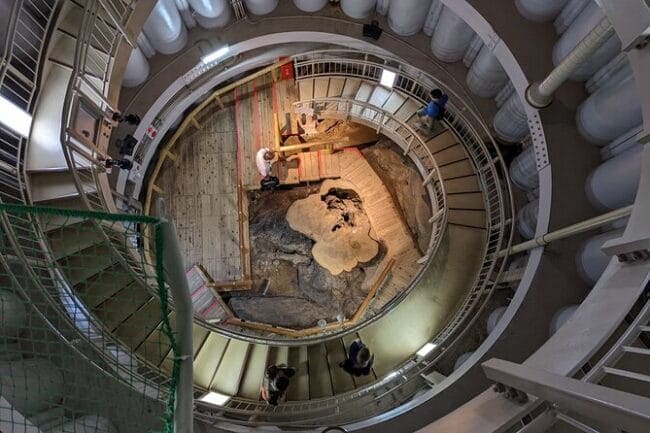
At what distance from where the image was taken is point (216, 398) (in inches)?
354

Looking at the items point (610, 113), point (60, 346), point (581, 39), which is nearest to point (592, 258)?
point (610, 113)

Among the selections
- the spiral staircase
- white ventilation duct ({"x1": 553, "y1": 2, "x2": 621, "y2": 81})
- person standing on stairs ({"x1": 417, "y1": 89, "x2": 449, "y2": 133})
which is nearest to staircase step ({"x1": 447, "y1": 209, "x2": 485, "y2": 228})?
the spiral staircase

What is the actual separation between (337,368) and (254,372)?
1.96 meters

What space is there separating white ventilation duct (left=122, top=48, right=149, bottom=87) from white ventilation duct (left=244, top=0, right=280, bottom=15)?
9.94 ft

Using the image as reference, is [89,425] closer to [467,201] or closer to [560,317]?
[560,317]

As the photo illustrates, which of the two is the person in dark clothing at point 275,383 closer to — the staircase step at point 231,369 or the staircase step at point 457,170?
the staircase step at point 231,369

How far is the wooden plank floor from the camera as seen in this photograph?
1352 cm

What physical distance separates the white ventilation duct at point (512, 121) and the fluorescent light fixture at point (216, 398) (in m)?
8.75

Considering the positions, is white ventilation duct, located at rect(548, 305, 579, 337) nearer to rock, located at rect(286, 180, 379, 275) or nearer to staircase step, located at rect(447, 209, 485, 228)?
staircase step, located at rect(447, 209, 485, 228)

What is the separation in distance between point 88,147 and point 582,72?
31.6ft

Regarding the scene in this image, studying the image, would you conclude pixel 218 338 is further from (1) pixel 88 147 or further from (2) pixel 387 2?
(2) pixel 387 2

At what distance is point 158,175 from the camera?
1362cm

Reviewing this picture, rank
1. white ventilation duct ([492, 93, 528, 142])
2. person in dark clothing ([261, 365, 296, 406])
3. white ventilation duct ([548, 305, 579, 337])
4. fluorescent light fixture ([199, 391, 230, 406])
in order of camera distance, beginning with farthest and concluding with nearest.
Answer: white ventilation duct ([492, 93, 528, 142])
person in dark clothing ([261, 365, 296, 406])
fluorescent light fixture ([199, 391, 230, 406])
white ventilation duct ([548, 305, 579, 337])

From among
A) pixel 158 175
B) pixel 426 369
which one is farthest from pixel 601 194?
pixel 158 175
